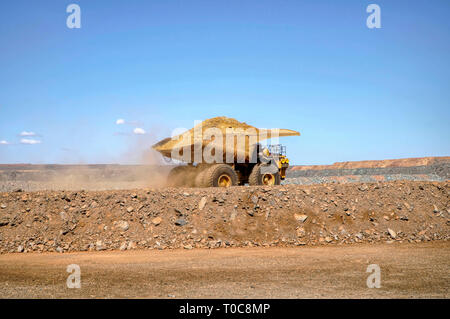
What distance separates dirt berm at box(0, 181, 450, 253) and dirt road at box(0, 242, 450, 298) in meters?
0.70

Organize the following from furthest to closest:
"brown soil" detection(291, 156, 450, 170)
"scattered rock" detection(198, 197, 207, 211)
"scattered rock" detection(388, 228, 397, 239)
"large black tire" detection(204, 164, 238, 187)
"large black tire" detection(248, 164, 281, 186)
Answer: "brown soil" detection(291, 156, 450, 170) < "large black tire" detection(248, 164, 281, 186) < "large black tire" detection(204, 164, 238, 187) < "scattered rock" detection(198, 197, 207, 211) < "scattered rock" detection(388, 228, 397, 239)

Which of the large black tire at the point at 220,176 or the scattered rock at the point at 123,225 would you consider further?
the large black tire at the point at 220,176

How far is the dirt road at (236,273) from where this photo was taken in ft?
21.2

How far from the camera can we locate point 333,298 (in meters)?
6.00

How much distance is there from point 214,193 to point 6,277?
6.63 metres

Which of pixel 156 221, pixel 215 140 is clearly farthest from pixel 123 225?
pixel 215 140

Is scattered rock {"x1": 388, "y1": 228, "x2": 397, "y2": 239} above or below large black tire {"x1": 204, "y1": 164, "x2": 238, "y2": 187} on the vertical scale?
below

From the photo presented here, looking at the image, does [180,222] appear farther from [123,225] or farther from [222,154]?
[222,154]

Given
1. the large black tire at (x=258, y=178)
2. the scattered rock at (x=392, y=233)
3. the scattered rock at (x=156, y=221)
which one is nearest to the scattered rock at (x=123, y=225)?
the scattered rock at (x=156, y=221)

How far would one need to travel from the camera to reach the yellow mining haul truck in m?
15.4

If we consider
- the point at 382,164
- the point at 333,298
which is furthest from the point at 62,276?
the point at 382,164

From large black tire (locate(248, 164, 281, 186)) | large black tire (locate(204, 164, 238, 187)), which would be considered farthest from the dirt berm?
large black tire (locate(248, 164, 281, 186))

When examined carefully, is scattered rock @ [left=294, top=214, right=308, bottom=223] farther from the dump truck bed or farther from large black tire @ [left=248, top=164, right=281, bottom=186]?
the dump truck bed

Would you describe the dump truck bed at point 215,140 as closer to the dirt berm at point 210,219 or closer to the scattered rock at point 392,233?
the dirt berm at point 210,219
